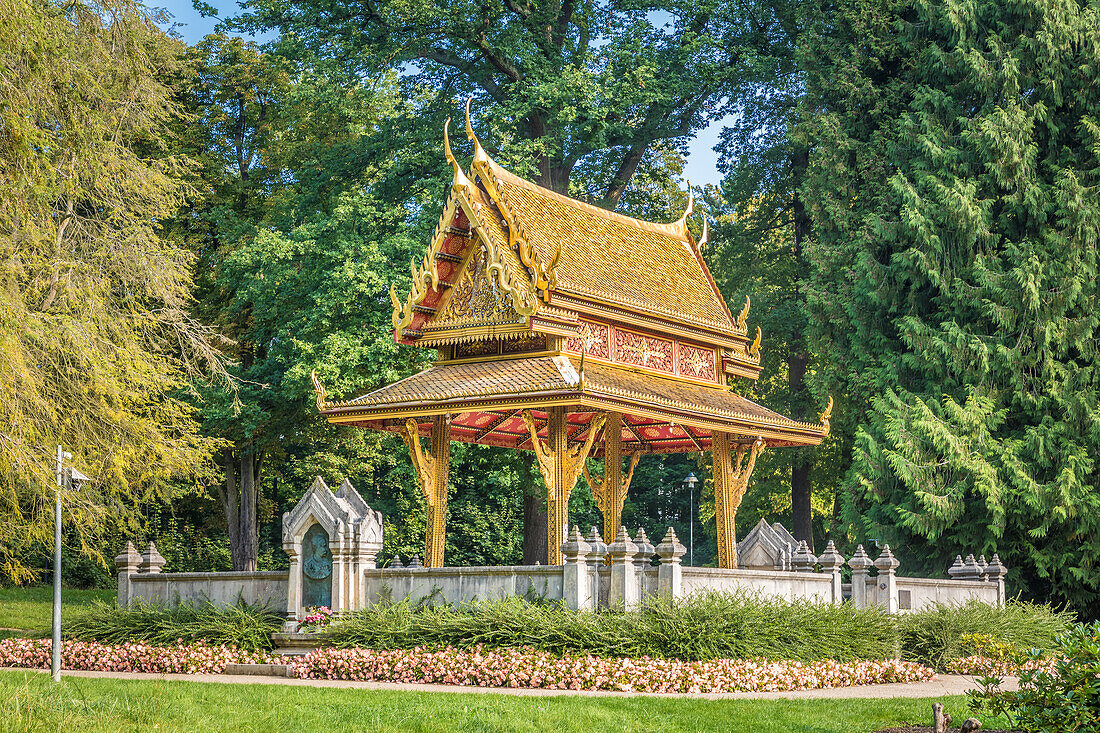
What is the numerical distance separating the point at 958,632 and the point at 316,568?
11035 mm

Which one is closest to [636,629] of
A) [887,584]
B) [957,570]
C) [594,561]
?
[594,561]

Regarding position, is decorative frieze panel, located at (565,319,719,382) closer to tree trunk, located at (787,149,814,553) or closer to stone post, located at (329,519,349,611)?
stone post, located at (329,519,349,611)

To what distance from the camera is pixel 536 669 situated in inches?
660

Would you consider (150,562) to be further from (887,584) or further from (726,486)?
(887,584)

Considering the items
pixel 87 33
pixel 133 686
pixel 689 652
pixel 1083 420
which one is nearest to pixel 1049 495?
pixel 1083 420

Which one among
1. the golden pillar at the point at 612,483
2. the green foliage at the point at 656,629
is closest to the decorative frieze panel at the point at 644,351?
the golden pillar at the point at 612,483

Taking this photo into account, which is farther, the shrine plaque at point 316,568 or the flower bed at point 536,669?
the shrine plaque at point 316,568

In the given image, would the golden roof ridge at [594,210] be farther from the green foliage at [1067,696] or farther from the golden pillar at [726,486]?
the green foliage at [1067,696]

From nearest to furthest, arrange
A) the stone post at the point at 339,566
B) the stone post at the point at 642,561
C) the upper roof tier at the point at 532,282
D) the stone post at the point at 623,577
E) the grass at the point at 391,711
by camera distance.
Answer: the grass at the point at 391,711 → the stone post at the point at 623,577 → the stone post at the point at 642,561 → the stone post at the point at 339,566 → the upper roof tier at the point at 532,282

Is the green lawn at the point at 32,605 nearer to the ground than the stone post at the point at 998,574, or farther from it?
nearer to the ground

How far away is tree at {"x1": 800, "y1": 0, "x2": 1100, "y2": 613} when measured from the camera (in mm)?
28719

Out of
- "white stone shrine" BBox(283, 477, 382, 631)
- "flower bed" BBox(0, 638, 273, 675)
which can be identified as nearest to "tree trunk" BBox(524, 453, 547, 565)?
"white stone shrine" BBox(283, 477, 382, 631)

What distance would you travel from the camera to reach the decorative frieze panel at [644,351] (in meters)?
24.6

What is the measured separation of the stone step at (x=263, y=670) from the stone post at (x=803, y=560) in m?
11.0
